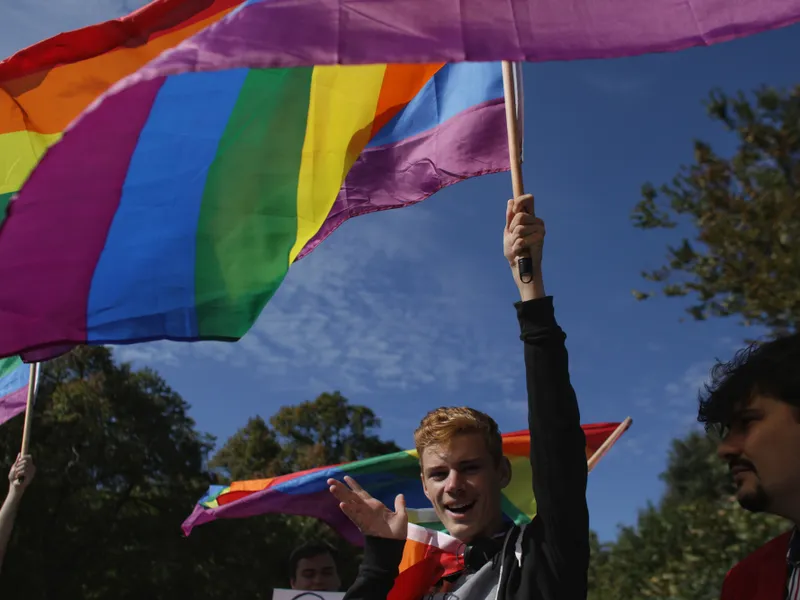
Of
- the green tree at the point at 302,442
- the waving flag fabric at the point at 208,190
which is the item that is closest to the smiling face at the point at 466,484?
the waving flag fabric at the point at 208,190

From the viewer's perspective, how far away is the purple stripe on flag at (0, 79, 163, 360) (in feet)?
10.5

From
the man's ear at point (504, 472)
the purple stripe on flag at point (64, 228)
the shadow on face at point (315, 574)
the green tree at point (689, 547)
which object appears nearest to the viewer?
the man's ear at point (504, 472)

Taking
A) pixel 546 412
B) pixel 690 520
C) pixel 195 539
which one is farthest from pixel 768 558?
pixel 195 539

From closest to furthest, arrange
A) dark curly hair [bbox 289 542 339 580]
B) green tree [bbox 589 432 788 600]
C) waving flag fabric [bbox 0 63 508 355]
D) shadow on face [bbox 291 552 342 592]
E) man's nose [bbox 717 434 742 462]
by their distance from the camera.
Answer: man's nose [bbox 717 434 742 462] → waving flag fabric [bbox 0 63 508 355] → shadow on face [bbox 291 552 342 592] → dark curly hair [bbox 289 542 339 580] → green tree [bbox 589 432 788 600]

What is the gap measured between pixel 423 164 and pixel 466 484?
7.34ft

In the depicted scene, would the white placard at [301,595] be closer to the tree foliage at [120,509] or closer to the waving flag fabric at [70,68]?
the waving flag fabric at [70,68]

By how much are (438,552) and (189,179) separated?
1.99 meters

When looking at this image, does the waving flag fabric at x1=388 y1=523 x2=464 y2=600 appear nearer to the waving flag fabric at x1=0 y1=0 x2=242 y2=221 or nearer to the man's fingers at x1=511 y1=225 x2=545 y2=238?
the man's fingers at x1=511 y1=225 x2=545 y2=238

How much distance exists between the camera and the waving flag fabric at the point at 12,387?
5926mm

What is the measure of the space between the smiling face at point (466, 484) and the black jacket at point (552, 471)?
34 cm

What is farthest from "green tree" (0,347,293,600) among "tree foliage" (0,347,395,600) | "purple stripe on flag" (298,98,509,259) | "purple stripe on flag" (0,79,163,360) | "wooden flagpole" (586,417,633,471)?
"purple stripe on flag" (0,79,163,360)

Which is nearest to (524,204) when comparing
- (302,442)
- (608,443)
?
(608,443)

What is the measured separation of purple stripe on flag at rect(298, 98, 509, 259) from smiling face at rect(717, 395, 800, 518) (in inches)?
84.3

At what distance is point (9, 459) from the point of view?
21250 millimetres
